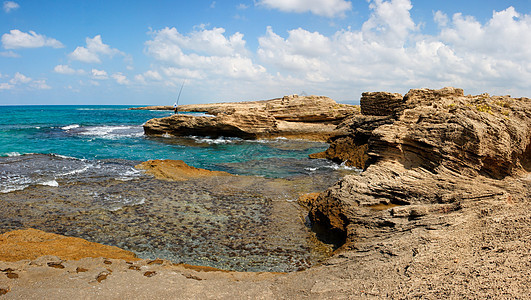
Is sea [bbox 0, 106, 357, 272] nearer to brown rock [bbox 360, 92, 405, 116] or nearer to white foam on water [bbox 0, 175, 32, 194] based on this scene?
white foam on water [bbox 0, 175, 32, 194]

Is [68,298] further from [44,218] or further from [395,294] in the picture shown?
[44,218]

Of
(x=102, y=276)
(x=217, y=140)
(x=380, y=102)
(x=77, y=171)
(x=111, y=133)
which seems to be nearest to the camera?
(x=102, y=276)

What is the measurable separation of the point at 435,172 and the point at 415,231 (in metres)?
3.11

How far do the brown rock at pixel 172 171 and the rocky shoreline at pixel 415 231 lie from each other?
6.71 meters

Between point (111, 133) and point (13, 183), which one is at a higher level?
point (111, 133)

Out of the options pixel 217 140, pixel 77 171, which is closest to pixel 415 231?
pixel 77 171

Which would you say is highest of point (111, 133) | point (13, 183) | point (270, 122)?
point (270, 122)

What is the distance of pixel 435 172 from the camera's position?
880 centimetres

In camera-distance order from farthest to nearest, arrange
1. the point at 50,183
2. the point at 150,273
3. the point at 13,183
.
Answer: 1. the point at 50,183
2. the point at 13,183
3. the point at 150,273

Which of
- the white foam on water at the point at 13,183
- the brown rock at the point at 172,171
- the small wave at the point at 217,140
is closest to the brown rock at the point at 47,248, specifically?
the white foam on water at the point at 13,183

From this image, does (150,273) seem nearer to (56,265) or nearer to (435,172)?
(56,265)

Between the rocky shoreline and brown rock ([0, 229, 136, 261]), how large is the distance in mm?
596

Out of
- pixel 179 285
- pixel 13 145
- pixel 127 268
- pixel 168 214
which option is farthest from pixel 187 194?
pixel 13 145

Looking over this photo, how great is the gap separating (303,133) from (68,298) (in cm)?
3014
